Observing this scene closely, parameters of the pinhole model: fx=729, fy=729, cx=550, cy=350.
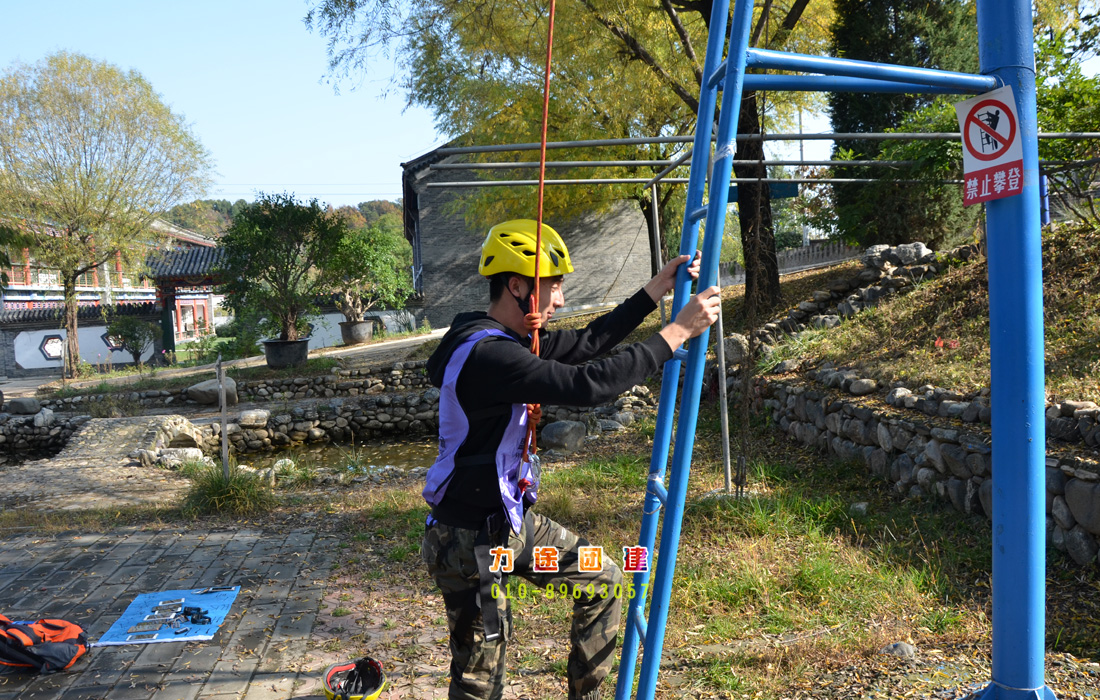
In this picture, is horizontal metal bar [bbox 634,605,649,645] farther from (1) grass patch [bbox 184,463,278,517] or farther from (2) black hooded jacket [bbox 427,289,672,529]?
(1) grass patch [bbox 184,463,278,517]

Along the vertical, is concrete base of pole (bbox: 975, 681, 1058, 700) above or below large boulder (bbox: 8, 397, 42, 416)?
above

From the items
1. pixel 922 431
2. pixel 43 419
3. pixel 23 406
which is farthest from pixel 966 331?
pixel 23 406

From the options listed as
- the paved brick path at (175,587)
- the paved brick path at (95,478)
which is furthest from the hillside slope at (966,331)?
the paved brick path at (95,478)

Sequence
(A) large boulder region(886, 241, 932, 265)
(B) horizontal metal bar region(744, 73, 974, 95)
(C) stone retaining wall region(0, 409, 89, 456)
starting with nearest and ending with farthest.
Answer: (B) horizontal metal bar region(744, 73, 974, 95) < (A) large boulder region(886, 241, 932, 265) < (C) stone retaining wall region(0, 409, 89, 456)

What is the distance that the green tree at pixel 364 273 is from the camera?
16688mm

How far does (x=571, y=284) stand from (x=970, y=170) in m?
24.6

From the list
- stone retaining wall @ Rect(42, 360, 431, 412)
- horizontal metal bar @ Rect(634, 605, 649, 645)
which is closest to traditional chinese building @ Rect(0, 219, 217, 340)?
stone retaining wall @ Rect(42, 360, 431, 412)

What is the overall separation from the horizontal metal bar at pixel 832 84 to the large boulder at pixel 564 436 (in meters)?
7.54

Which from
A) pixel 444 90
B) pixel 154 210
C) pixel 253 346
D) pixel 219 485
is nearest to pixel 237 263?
pixel 253 346

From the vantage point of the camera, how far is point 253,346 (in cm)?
1780

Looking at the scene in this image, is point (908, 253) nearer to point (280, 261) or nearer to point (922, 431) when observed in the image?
point (922, 431)

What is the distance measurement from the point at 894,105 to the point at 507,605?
12.8 m

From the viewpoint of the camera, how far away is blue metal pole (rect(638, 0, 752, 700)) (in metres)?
1.98

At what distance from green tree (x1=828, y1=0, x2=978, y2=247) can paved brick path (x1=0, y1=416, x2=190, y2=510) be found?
396 inches
